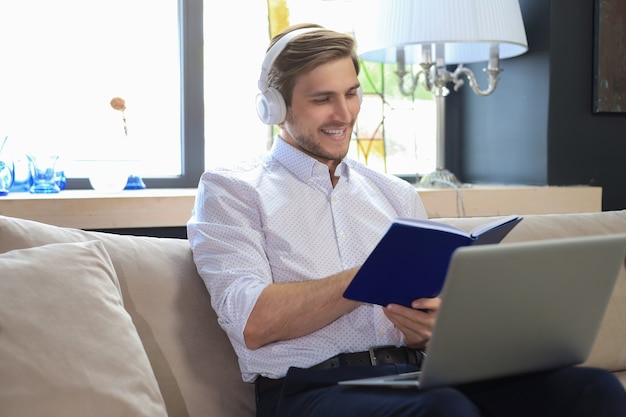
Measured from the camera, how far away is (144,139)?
116 inches

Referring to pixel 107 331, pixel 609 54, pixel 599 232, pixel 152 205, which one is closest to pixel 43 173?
pixel 152 205

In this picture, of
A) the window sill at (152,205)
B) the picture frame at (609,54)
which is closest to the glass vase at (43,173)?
the window sill at (152,205)

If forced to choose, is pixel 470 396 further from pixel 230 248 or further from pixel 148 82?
pixel 148 82

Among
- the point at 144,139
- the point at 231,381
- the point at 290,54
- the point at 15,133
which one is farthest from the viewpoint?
the point at 144,139

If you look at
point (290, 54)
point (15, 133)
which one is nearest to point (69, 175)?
point (15, 133)

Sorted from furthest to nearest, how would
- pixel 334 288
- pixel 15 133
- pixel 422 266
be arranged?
pixel 15 133
pixel 334 288
pixel 422 266

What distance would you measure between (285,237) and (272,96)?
1.20 feet

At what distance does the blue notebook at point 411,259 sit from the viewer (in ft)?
4.16

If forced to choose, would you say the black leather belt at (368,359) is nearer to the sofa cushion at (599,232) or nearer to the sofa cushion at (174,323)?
the sofa cushion at (174,323)

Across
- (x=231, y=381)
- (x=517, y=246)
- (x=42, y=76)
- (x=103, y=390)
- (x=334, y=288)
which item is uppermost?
(x=42, y=76)

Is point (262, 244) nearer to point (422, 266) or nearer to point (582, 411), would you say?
point (422, 266)

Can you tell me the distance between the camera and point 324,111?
1.94 meters

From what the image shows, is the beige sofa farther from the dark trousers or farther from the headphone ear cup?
the headphone ear cup

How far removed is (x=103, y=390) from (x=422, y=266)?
0.56 metres
